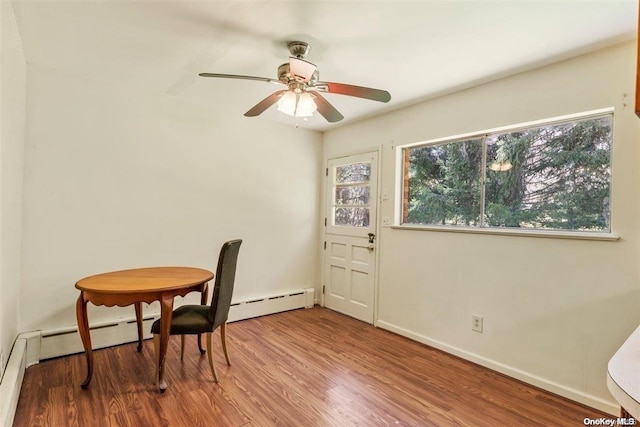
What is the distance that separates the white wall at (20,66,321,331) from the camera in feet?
8.29

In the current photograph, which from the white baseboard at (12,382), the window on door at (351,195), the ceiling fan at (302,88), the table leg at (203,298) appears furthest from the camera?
the window on door at (351,195)

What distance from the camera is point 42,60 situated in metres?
2.40

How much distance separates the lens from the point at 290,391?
2.17 meters

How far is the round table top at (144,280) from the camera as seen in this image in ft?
6.78

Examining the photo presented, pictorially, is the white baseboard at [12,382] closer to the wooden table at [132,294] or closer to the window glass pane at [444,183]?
the wooden table at [132,294]

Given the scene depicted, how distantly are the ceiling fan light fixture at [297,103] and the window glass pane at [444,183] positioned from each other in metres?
1.48

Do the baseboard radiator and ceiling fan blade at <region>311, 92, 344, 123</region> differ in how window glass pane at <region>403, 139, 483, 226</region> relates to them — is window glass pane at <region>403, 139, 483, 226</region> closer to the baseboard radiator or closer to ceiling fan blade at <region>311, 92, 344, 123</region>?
ceiling fan blade at <region>311, 92, 344, 123</region>

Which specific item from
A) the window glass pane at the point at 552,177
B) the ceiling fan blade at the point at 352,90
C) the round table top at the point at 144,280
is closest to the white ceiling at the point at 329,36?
the ceiling fan blade at the point at 352,90

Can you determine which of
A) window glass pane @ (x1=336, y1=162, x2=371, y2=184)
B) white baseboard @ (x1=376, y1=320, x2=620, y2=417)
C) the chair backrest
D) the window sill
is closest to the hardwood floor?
→ white baseboard @ (x1=376, y1=320, x2=620, y2=417)

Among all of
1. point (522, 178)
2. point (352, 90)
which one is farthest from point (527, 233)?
point (352, 90)

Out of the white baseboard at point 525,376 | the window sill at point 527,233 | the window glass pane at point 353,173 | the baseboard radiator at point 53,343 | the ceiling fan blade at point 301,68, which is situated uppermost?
the ceiling fan blade at point 301,68

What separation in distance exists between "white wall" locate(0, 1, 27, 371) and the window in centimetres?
315

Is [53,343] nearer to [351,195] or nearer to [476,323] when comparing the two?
[351,195]

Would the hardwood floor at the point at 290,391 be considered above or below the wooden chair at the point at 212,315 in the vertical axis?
below
